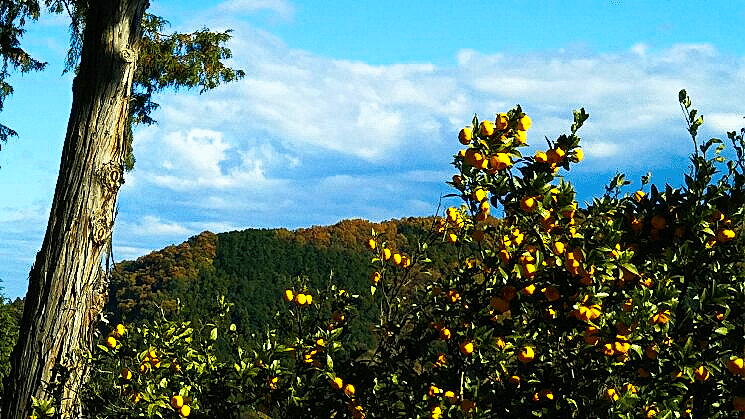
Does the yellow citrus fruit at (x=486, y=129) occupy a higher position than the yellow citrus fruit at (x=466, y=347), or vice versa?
the yellow citrus fruit at (x=486, y=129)

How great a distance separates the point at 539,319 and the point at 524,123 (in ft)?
2.85

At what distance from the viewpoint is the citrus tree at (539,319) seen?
338cm

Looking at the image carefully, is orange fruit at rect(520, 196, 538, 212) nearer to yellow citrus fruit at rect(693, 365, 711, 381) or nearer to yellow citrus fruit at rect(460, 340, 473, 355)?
yellow citrus fruit at rect(460, 340, 473, 355)

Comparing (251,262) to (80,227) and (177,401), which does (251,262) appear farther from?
(177,401)

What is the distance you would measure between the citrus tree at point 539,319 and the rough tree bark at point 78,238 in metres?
Result: 1.18

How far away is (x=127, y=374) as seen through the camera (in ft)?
15.5

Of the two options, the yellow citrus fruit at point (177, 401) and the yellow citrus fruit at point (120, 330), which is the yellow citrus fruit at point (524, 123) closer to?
the yellow citrus fruit at point (177, 401)

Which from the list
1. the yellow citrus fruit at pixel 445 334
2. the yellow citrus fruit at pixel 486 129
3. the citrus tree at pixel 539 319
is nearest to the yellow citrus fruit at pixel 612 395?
the citrus tree at pixel 539 319

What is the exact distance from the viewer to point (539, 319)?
11.8ft

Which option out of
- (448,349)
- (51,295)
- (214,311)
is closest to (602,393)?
(448,349)

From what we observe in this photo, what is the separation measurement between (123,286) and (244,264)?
1812 centimetres

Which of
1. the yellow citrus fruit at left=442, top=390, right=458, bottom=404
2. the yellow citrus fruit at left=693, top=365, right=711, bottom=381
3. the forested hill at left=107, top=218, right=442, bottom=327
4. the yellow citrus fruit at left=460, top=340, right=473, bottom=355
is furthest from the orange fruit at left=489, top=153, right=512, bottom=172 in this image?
the forested hill at left=107, top=218, right=442, bottom=327

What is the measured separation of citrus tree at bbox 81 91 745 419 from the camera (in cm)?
338

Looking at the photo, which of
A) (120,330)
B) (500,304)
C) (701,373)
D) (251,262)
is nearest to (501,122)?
(500,304)
